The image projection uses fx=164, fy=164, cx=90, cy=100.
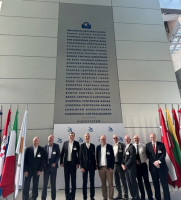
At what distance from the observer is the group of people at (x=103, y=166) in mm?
3111

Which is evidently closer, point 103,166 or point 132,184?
point 132,184

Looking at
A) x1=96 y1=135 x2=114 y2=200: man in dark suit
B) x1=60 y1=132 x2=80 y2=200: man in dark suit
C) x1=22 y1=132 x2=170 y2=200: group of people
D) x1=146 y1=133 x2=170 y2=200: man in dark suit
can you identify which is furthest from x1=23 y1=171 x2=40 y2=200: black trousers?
x1=146 y1=133 x2=170 y2=200: man in dark suit

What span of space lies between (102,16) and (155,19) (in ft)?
6.95

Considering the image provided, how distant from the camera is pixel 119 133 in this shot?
4.73m

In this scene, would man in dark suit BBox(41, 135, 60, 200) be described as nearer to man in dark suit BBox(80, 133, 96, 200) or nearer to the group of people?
the group of people

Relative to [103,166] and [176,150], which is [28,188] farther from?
[176,150]

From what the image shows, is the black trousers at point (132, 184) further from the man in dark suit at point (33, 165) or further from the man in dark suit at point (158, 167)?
the man in dark suit at point (33, 165)

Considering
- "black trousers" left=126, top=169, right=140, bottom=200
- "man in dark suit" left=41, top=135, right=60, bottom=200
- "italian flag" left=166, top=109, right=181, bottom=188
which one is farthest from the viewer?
"italian flag" left=166, top=109, right=181, bottom=188

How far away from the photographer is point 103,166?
3.24m

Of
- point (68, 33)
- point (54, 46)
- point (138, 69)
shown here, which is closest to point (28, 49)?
point (54, 46)

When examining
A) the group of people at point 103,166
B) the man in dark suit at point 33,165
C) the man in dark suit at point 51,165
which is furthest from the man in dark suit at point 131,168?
the man in dark suit at point 33,165

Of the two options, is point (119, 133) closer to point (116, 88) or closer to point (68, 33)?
point (116, 88)

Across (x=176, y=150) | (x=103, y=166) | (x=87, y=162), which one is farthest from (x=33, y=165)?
(x=176, y=150)

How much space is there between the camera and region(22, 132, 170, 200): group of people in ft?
10.2
